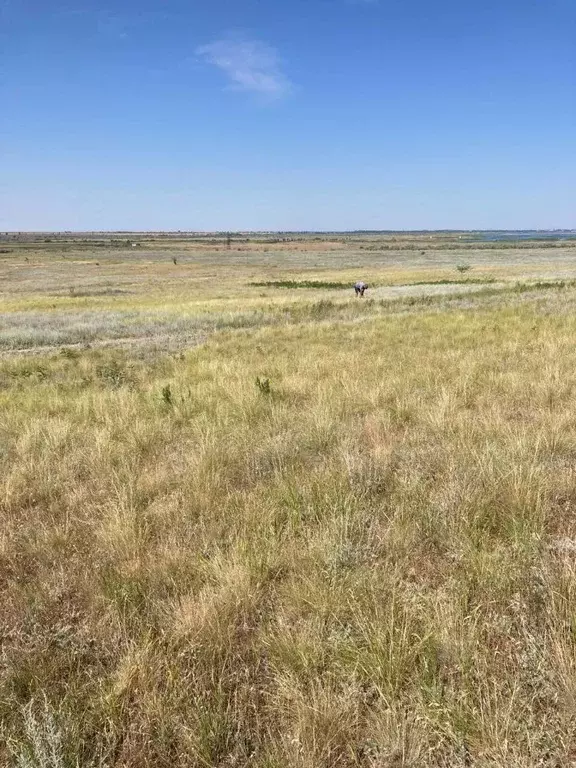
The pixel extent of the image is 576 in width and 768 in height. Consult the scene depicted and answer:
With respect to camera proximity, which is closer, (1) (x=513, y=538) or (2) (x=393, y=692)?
(2) (x=393, y=692)

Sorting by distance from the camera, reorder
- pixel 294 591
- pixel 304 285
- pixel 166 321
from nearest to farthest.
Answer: pixel 294 591
pixel 166 321
pixel 304 285

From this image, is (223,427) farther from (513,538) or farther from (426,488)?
(513,538)

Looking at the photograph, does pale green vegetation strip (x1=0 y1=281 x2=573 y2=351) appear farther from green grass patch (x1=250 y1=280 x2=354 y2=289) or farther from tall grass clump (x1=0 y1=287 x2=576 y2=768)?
green grass patch (x1=250 y1=280 x2=354 y2=289)

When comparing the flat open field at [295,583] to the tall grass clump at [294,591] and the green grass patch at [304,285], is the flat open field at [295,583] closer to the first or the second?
the tall grass clump at [294,591]

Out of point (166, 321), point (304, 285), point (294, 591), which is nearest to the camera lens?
point (294, 591)

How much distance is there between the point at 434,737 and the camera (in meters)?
1.95

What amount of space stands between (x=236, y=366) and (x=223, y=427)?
513 cm

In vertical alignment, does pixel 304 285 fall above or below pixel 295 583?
above

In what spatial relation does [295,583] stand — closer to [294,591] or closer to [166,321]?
[294,591]

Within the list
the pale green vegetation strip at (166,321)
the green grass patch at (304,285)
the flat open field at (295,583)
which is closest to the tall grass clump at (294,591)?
the flat open field at (295,583)

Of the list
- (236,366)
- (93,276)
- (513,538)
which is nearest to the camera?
(513,538)

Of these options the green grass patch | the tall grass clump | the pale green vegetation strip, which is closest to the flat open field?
the tall grass clump

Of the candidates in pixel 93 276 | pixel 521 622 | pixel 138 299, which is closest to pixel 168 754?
pixel 521 622

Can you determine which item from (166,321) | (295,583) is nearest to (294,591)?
(295,583)
